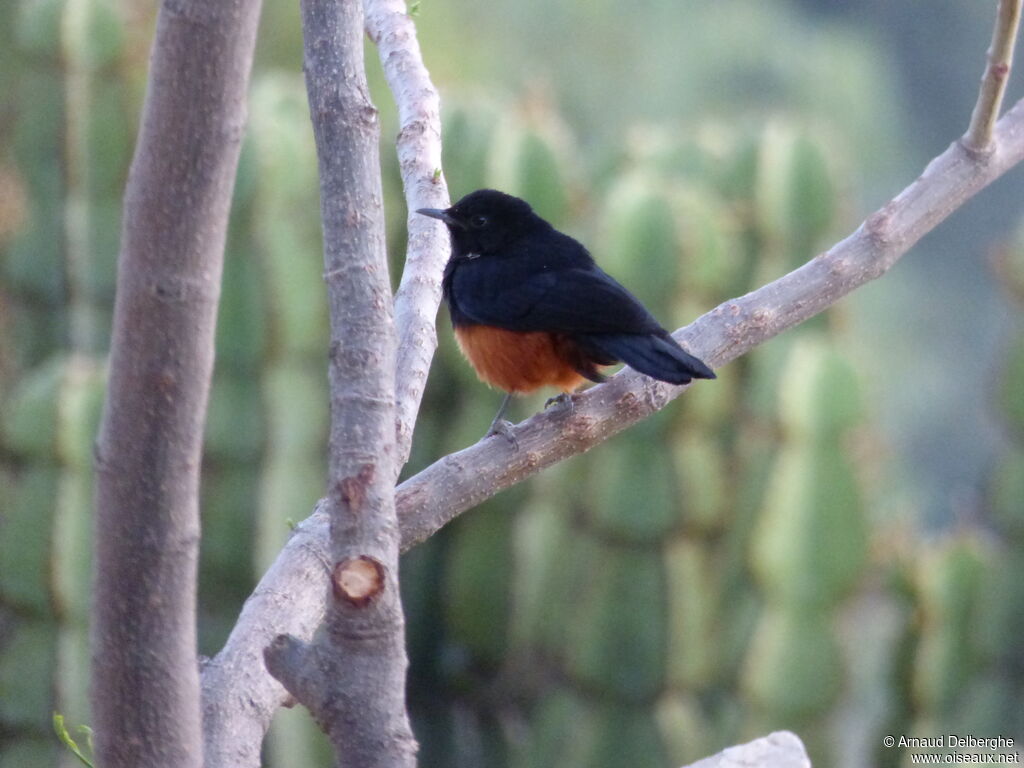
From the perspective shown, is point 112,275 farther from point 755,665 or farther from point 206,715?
point 206,715

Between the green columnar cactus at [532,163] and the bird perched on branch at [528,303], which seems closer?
the bird perched on branch at [528,303]

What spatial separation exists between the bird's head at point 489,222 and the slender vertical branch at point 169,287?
75.8 inches

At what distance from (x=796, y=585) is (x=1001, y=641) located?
0.98 m

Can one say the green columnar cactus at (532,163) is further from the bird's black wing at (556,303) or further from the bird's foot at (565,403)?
the bird's foot at (565,403)

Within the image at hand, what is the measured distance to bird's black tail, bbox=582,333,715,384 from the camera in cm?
201

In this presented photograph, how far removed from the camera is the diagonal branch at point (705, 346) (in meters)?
1.77

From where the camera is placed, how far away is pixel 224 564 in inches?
199

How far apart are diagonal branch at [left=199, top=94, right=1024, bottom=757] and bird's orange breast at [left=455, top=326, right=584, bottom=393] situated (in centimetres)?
40

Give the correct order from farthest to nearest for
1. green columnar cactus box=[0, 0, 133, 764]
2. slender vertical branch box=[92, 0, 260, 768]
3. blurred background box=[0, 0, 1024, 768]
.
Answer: green columnar cactus box=[0, 0, 133, 764]
blurred background box=[0, 0, 1024, 768]
slender vertical branch box=[92, 0, 260, 768]

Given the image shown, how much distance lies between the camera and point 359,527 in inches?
45.3

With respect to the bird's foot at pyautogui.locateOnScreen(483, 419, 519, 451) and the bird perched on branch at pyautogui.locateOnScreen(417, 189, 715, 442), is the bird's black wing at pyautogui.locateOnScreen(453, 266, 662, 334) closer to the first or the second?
the bird perched on branch at pyautogui.locateOnScreen(417, 189, 715, 442)

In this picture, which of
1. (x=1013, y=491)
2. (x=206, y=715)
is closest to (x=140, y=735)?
(x=206, y=715)

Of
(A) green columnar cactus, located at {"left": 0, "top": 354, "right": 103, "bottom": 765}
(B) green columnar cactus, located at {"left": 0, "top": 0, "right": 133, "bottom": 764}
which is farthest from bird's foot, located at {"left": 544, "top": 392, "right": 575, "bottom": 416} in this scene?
(B) green columnar cactus, located at {"left": 0, "top": 0, "right": 133, "bottom": 764}

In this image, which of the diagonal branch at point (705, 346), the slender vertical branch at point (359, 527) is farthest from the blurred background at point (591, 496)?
the slender vertical branch at point (359, 527)
